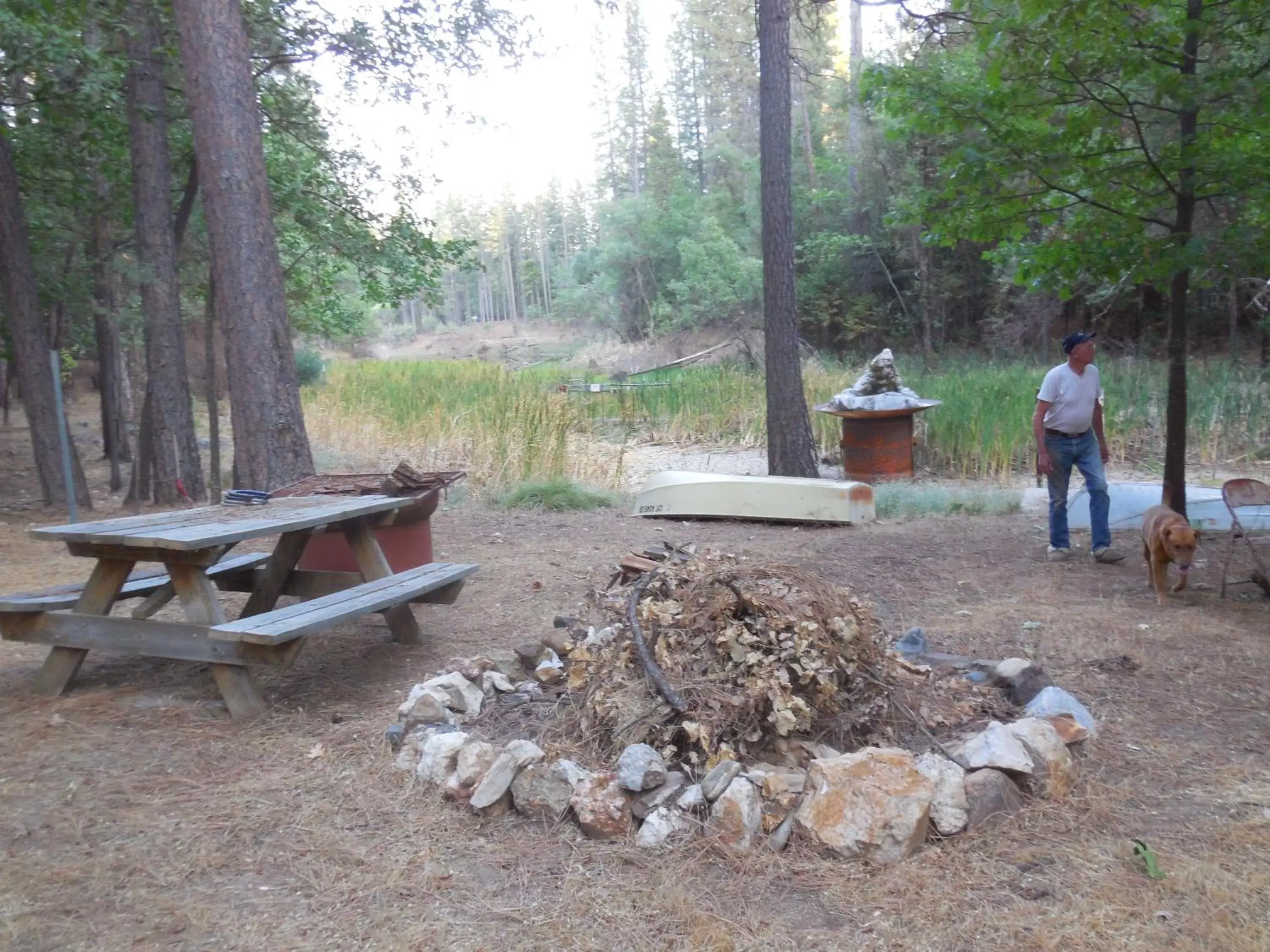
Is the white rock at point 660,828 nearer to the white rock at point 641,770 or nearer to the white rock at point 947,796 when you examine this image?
the white rock at point 641,770

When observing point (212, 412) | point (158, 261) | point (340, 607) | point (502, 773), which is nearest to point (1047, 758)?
point (502, 773)

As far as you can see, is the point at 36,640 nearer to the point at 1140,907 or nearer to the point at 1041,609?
the point at 1140,907

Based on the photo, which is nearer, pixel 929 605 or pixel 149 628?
pixel 149 628

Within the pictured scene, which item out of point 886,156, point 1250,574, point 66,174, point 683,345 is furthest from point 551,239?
point 1250,574

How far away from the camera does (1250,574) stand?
19.1 ft

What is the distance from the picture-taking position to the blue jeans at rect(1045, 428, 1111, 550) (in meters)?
6.33

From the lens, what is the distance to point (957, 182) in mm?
6246

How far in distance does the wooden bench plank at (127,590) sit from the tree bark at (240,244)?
1.28 meters

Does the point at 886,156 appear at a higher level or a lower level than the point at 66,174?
higher

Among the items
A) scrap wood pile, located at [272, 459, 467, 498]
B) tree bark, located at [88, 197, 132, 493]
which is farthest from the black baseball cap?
tree bark, located at [88, 197, 132, 493]

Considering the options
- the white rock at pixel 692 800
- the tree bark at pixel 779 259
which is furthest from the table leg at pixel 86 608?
the tree bark at pixel 779 259

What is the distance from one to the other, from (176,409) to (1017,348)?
18.7 meters

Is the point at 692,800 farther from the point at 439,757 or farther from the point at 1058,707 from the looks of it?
the point at 1058,707

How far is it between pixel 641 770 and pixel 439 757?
2.30 ft
